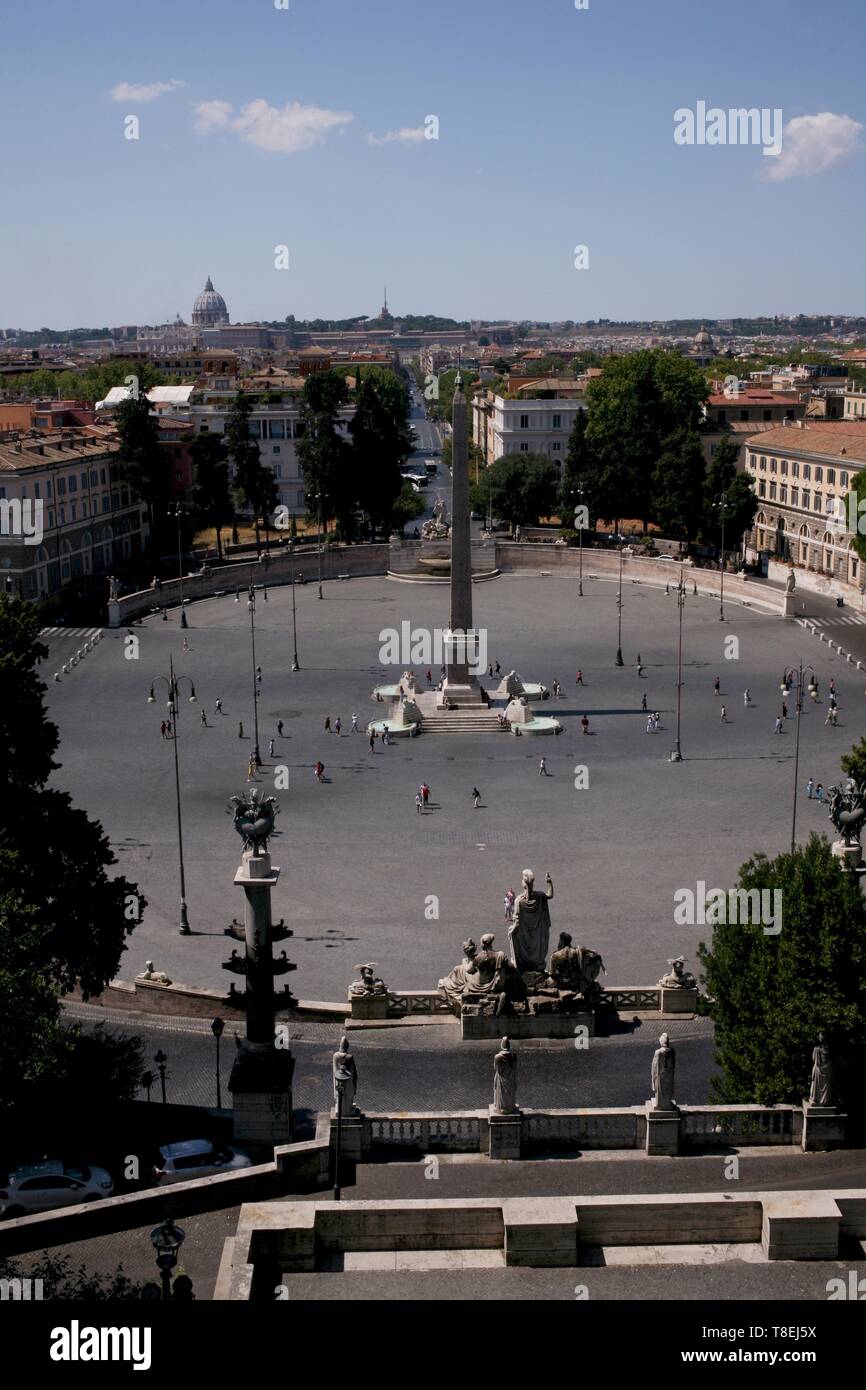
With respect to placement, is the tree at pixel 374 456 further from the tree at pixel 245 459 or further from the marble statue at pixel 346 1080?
the marble statue at pixel 346 1080

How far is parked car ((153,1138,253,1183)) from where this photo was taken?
71.5ft

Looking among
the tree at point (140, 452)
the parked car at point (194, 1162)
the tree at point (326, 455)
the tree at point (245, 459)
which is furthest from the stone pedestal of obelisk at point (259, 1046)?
the tree at point (245, 459)

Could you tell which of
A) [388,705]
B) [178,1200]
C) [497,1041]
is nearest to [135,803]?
[388,705]

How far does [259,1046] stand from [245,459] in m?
75.5

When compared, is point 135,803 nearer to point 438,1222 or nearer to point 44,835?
point 44,835

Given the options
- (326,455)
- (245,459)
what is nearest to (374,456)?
(326,455)

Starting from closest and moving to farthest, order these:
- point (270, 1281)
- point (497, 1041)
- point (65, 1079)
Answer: point (270, 1281) < point (65, 1079) < point (497, 1041)

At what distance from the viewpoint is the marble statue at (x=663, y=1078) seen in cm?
2005

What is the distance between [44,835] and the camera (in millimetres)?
27500

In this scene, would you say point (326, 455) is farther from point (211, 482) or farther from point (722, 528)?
point (722, 528)

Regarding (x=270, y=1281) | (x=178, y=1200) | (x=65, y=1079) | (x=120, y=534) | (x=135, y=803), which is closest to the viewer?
(x=270, y=1281)

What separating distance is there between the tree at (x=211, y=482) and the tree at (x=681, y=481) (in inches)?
991

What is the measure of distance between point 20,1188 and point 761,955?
10678mm
